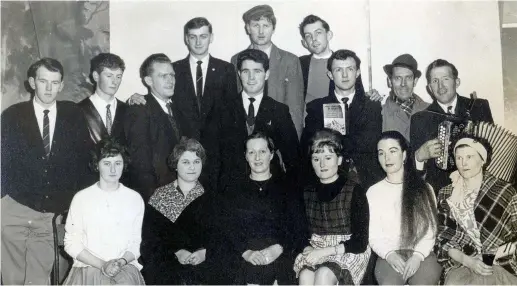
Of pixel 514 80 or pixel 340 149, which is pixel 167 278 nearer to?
pixel 340 149

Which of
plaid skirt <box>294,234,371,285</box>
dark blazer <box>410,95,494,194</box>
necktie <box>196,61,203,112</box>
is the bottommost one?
plaid skirt <box>294,234,371,285</box>

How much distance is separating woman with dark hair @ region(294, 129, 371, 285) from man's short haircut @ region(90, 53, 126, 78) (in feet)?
4.31

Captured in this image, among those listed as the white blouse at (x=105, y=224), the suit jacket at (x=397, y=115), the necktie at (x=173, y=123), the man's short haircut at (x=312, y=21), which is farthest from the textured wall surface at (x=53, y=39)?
the suit jacket at (x=397, y=115)

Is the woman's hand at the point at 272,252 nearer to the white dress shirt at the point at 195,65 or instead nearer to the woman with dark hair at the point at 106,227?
the woman with dark hair at the point at 106,227

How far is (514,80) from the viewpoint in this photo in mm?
3182

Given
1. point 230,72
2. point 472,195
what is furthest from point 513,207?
point 230,72

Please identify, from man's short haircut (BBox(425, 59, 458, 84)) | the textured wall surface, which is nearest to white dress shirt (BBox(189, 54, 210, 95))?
the textured wall surface

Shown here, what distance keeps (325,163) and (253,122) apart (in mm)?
525

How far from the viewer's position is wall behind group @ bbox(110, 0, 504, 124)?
3211 millimetres

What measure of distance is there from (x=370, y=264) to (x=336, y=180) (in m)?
0.52

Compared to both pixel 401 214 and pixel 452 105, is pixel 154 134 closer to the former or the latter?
pixel 401 214

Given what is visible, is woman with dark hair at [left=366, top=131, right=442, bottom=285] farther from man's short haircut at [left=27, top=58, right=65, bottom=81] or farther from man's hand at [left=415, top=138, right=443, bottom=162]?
man's short haircut at [left=27, top=58, right=65, bottom=81]

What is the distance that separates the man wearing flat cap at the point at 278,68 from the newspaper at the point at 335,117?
0.50 feet

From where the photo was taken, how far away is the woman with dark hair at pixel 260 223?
286cm
